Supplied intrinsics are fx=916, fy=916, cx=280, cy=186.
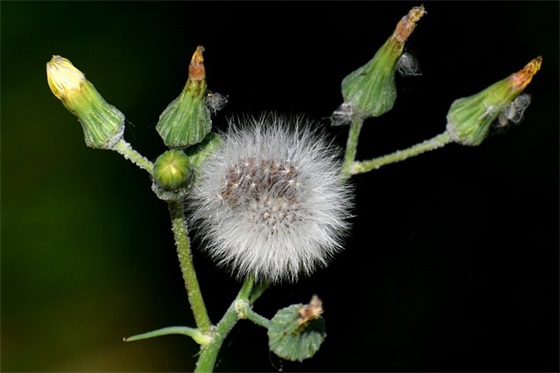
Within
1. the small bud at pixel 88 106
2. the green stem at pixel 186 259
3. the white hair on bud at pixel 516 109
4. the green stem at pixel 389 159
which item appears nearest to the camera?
the green stem at pixel 186 259

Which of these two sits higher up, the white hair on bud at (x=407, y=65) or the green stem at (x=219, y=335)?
the white hair on bud at (x=407, y=65)

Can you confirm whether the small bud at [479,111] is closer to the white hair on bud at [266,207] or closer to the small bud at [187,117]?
the white hair on bud at [266,207]

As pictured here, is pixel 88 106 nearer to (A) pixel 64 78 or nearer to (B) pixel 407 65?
(A) pixel 64 78

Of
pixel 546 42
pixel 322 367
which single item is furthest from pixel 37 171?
pixel 546 42

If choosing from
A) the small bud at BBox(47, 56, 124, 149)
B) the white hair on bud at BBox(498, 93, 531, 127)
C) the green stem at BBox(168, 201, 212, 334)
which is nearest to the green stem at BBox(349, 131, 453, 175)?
the white hair on bud at BBox(498, 93, 531, 127)

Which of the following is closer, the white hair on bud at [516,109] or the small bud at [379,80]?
the small bud at [379,80]

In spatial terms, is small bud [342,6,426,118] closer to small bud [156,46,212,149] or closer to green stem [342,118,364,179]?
green stem [342,118,364,179]

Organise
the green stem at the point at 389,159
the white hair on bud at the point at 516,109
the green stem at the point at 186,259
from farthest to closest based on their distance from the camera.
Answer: the white hair on bud at the point at 516,109, the green stem at the point at 389,159, the green stem at the point at 186,259

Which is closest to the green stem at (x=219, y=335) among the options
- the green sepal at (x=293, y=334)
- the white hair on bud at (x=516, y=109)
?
the green sepal at (x=293, y=334)
